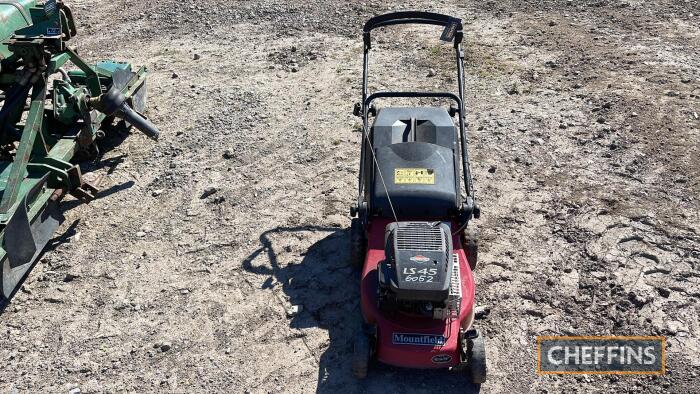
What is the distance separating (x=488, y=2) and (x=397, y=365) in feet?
26.6

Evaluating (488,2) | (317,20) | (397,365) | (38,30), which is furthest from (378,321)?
(488,2)

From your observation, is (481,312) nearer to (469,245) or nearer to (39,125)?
(469,245)

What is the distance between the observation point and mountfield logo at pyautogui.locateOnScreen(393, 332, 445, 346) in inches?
162

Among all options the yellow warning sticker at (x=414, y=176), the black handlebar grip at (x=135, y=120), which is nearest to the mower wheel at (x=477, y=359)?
the yellow warning sticker at (x=414, y=176)

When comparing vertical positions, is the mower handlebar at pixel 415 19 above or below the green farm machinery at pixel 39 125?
above

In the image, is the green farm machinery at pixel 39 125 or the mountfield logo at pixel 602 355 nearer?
the mountfield logo at pixel 602 355

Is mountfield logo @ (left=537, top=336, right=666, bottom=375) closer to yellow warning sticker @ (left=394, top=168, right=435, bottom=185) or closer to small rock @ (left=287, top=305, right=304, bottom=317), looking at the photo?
yellow warning sticker @ (left=394, top=168, right=435, bottom=185)

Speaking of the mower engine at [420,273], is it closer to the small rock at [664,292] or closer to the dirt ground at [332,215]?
the dirt ground at [332,215]

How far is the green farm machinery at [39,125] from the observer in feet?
16.7

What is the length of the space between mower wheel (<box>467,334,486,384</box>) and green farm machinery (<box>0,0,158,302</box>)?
11.8 feet

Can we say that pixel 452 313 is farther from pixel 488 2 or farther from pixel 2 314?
pixel 488 2

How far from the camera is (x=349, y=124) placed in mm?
7543

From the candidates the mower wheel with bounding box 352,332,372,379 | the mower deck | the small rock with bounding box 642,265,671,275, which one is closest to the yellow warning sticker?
the mower deck

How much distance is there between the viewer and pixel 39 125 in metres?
5.74
